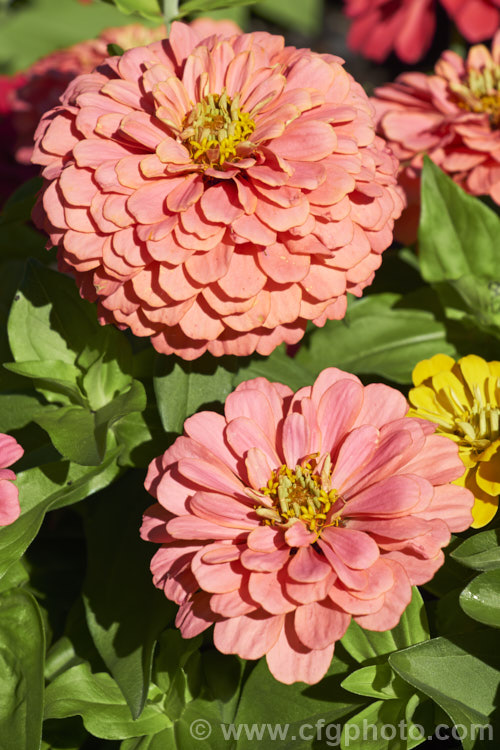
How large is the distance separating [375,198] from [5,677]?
474mm

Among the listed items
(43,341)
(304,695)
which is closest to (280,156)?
(43,341)

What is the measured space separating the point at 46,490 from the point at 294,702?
26cm

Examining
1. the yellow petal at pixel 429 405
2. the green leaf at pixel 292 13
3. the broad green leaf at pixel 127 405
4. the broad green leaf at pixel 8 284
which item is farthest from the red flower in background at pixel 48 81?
the green leaf at pixel 292 13

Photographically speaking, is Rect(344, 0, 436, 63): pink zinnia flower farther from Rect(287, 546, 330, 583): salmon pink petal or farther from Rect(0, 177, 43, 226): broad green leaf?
Rect(287, 546, 330, 583): salmon pink petal

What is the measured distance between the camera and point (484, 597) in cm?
57

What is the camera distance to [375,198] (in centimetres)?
62

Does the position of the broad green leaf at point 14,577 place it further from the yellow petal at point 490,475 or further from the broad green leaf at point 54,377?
the yellow petal at point 490,475

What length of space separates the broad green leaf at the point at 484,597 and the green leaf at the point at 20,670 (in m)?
0.31

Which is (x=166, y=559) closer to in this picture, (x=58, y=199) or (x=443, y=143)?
(x=58, y=199)

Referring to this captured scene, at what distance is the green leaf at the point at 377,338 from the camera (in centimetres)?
85

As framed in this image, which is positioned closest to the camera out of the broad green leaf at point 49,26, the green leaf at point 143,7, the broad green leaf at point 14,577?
the broad green leaf at point 14,577

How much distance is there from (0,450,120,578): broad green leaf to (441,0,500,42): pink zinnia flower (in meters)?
0.83

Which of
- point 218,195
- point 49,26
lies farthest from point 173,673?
point 49,26

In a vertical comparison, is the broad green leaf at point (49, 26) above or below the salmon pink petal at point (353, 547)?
below
